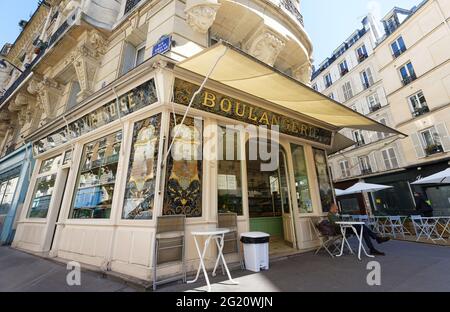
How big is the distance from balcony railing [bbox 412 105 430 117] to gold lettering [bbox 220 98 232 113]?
52.9ft

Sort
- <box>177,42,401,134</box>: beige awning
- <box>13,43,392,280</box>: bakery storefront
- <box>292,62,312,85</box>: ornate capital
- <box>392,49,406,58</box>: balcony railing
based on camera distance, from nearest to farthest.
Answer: <box>177,42,401,134</box>: beige awning
<box>13,43,392,280</box>: bakery storefront
<box>292,62,312,85</box>: ornate capital
<box>392,49,406,58</box>: balcony railing

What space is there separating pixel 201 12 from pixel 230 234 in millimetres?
5056

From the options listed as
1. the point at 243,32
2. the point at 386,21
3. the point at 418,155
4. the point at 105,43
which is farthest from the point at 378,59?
the point at 105,43

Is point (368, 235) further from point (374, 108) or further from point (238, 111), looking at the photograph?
point (374, 108)

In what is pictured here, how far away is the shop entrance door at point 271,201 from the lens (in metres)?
6.38

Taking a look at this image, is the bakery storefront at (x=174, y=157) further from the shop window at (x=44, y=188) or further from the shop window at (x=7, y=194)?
the shop window at (x=7, y=194)

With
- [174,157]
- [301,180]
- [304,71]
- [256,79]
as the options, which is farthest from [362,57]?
[174,157]

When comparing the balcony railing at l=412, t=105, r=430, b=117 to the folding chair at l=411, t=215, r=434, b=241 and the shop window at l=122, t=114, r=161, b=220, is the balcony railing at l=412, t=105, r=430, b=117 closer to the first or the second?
the folding chair at l=411, t=215, r=434, b=241

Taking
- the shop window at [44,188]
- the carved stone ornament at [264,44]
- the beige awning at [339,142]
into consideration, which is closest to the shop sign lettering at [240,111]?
the beige awning at [339,142]

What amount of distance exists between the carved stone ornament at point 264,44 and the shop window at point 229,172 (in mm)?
2535

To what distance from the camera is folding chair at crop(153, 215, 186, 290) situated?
3389mm

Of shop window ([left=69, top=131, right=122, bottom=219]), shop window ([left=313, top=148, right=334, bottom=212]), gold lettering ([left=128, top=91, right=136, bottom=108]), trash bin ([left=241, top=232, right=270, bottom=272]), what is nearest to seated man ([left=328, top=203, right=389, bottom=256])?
shop window ([left=313, top=148, right=334, bottom=212])

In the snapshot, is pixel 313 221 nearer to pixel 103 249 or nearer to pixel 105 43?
pixel 103 249

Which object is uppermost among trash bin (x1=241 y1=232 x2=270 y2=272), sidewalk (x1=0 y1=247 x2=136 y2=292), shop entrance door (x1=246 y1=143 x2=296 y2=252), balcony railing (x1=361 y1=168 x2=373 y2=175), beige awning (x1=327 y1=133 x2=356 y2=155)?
balcony railing (x1=361 y1=168 x2=373 y2=175)
